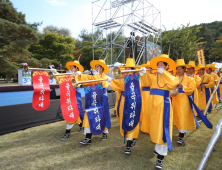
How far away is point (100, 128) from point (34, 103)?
153 centimetres

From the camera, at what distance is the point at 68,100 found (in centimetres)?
360

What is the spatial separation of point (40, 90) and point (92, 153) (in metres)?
1.77

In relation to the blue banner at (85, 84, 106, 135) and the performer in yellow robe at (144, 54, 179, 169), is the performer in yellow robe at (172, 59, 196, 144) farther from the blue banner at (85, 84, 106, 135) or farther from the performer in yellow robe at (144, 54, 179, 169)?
the blue banner at (85, 84, 106, 135)

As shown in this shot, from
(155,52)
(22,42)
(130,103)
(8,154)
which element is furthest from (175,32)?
(8,154)

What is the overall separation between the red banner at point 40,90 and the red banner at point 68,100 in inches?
14.5

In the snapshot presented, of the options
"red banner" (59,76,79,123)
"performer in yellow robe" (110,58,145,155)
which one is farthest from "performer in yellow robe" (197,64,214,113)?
"red banner" (59,76,79,123)

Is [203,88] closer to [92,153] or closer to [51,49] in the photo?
[92,153]

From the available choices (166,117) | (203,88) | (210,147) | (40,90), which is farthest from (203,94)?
(40,90)

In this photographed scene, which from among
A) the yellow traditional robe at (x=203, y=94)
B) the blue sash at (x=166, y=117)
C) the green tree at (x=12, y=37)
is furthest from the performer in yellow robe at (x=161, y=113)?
the green tree at (x=12, y=37)

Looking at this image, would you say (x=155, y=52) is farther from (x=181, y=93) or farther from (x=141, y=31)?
(x=181, y=93)

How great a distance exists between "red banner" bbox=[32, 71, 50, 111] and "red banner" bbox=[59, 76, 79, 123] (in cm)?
37

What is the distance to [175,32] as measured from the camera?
1655cm

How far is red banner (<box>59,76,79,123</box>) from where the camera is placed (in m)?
3.48

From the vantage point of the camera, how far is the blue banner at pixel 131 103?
2770 millimetres
